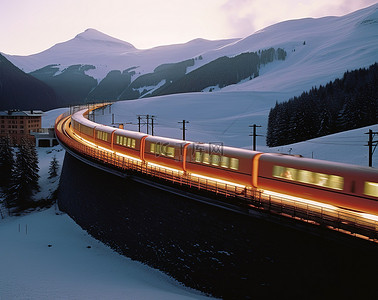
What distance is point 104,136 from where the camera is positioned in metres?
31.8

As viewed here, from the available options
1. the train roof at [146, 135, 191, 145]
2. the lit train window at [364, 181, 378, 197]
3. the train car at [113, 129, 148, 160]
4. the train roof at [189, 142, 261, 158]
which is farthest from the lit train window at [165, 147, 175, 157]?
the lit train window at [364, 181, 378, 197]

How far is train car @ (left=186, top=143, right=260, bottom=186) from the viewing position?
1786 cm

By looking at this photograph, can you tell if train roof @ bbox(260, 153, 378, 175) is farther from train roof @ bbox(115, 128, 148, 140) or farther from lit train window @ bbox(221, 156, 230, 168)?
train roof @ bbox(115, 128, 148, 140)

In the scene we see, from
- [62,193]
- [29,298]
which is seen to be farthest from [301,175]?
[62,193]

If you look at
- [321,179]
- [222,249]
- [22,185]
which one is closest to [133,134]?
[222,249]

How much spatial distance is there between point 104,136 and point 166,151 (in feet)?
36.7

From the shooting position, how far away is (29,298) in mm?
17859

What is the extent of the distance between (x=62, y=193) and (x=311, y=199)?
99.5 ft

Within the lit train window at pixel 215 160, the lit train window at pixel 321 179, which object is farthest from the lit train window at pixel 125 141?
the lit train window at pixel 321 179

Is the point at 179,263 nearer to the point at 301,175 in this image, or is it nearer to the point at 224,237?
the point at 224,237

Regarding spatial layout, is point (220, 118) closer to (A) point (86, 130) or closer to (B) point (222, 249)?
(A) point (86, 130)

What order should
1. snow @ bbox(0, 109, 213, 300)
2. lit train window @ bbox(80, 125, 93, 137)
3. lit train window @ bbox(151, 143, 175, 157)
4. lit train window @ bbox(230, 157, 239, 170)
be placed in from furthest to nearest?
lit train window @ bbox(80, 125, 93, 137) < lit train window @ bbox(151, 143, 175, 157) < lit train window @ bbox(230, 157, 239, 170) < snow @ bbox(0, 109, 213, 300)

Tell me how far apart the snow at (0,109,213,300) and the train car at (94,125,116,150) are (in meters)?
8.14

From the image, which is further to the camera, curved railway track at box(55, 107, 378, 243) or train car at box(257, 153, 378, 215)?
train car at box(257, 153, 378, 215)
